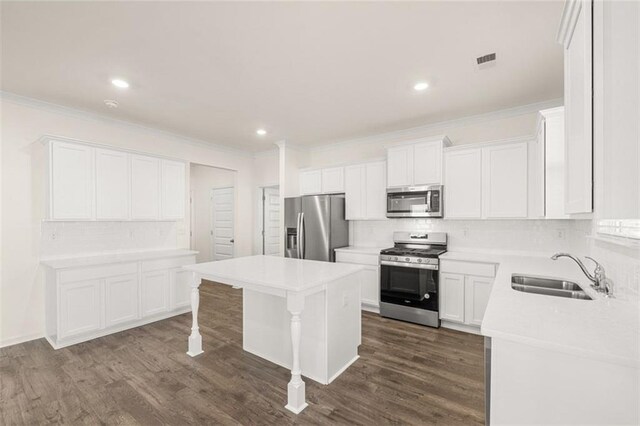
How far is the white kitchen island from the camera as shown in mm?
2121

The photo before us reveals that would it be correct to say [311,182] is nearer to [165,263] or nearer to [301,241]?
[301,241]

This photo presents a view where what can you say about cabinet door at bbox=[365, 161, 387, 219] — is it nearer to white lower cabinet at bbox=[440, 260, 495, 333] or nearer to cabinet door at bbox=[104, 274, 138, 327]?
white lower cabinet at bbox=[440, 260, 495, 333]

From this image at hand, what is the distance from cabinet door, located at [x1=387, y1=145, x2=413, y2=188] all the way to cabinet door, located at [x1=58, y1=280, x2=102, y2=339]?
4026 millimetres

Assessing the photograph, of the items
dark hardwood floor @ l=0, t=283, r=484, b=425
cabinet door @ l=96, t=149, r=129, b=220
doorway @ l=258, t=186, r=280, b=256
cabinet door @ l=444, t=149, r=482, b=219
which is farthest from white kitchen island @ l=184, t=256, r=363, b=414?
doorway @ l=258, t=186, r=280, b=256

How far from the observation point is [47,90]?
120 inches

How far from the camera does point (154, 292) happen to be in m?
Answer: 3.82

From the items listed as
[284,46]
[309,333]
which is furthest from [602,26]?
[309,333]

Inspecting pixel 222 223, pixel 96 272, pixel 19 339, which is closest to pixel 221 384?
pixel 96 272

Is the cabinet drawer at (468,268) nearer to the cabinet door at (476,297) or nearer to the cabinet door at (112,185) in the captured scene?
the cabinet door at (476,297)

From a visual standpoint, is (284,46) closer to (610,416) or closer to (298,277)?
(298,277)

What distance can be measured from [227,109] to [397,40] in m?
2.28

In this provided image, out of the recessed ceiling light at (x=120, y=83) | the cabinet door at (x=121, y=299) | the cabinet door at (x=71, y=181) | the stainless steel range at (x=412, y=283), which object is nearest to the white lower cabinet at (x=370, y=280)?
the stainless steel range at (x=412, y=283)

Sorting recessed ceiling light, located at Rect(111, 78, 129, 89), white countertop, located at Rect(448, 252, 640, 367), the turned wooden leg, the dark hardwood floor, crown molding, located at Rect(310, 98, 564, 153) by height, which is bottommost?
the dark hardwood floor

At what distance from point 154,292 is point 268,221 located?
2.71 metres
